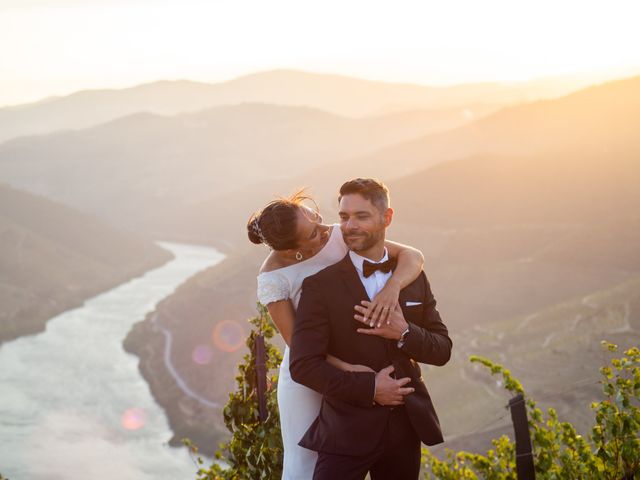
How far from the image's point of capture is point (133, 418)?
53406 millimetres

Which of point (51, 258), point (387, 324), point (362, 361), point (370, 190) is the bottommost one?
point (51, 258)

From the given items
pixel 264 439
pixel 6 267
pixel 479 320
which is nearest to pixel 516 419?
pixel 264 439

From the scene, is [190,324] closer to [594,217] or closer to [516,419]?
[594,217]

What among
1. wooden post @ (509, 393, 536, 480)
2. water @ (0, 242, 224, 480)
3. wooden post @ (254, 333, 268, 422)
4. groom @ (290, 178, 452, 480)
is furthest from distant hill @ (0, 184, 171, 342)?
groom @ (290, 178, 452, 480)

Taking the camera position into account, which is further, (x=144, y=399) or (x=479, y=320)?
(x=144, y=399)

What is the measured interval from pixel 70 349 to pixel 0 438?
2120 cm

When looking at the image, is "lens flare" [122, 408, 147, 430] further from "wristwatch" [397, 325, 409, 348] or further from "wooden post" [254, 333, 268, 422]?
"wristwatch" [397, 325, 409, 348]

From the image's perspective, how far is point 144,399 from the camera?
5756cm

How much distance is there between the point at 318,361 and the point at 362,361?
1.05 ft

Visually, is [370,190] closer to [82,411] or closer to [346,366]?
[346,366]

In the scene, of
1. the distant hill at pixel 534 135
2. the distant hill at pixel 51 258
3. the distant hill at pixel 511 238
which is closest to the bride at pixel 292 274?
the distant hill at pixel 511 238

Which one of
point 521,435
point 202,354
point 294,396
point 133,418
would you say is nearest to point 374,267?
point 294,396

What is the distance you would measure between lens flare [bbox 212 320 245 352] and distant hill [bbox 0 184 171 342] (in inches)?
1099

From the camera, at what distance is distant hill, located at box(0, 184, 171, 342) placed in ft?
301
